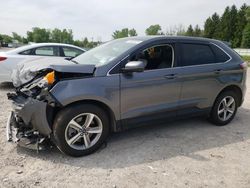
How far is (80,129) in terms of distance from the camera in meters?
3.47

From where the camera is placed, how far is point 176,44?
4.26 meters

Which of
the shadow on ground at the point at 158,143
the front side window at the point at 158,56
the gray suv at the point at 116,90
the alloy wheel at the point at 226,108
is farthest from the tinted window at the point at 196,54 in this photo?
the shadow on ground at the point at 158,143

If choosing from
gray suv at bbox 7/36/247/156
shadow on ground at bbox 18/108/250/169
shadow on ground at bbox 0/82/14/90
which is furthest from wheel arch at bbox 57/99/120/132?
shadow on ground at bbox 0/82/14/90

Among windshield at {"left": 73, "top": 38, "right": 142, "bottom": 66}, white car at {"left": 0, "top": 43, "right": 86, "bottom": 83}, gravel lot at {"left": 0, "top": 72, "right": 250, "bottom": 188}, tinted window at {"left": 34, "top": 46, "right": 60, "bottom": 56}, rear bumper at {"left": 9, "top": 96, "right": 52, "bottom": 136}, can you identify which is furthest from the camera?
tinted window at {"left": 34, "top": 46, "right": 60, "bottom": 56}

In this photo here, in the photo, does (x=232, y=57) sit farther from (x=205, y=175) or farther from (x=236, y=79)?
(x=205, y=175)

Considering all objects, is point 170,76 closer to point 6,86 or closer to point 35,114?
point 35,114

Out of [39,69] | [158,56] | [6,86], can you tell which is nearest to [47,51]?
[6,86]

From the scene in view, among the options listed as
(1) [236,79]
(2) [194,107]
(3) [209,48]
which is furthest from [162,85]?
(1) [236,79]

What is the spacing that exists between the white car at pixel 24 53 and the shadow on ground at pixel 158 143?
3.86m

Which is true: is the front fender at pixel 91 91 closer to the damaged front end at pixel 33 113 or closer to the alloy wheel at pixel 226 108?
the damaged front end at pixel 33 113

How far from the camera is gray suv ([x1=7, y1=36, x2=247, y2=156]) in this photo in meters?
3.26

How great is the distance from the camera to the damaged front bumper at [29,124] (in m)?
3.18

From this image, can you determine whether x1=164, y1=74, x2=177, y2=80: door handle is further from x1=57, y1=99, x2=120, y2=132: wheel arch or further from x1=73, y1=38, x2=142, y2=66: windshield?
x1=57, y1=99, x2=120, y2=132: wheel arch

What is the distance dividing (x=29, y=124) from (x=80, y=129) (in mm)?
682
